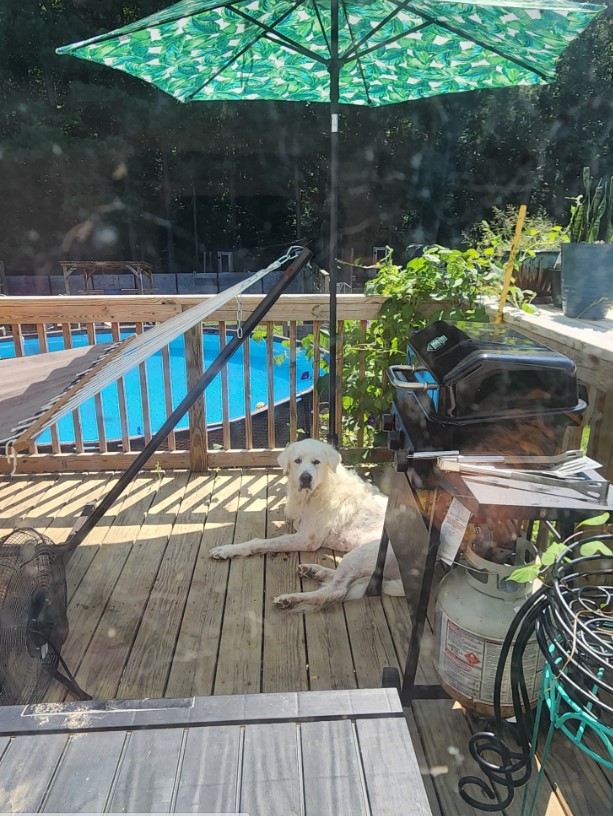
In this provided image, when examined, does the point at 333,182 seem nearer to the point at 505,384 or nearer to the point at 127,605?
the point at 505,384

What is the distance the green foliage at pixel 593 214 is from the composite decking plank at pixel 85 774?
234 centimetres

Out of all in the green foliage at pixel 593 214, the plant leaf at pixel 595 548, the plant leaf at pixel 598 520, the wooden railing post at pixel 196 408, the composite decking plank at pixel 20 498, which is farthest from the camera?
the wooden railing post at pixel 196 408

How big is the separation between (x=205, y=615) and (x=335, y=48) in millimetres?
2536

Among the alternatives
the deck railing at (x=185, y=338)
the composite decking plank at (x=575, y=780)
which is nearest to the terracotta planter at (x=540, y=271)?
the deck railing at (x=185, y=338)

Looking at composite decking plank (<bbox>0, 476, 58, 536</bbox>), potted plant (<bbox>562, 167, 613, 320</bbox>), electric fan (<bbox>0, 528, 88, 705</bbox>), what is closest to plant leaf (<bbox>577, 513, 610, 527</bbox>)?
potted plant (<bbox>562, 167, 613, 320</bbox>)

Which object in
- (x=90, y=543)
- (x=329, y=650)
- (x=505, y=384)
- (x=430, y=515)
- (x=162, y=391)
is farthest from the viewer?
(x=162, y=391)

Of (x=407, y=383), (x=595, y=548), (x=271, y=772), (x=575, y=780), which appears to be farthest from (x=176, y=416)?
(x=575, y=780)

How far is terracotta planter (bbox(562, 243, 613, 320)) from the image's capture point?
7.25 ft

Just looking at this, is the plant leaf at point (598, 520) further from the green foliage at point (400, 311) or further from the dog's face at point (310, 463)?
the green foliage at point (400, 311)

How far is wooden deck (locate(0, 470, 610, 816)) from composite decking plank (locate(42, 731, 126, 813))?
839 millimetres

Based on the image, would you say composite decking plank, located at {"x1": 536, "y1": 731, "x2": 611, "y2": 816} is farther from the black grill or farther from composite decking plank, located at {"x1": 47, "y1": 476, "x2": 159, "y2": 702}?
composite decking plank, located at {"x1": 47, "y1": 476, "x2": 159, "y2": 702}

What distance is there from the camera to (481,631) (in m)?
1.48

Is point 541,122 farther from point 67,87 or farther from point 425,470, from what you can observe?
point 425,470

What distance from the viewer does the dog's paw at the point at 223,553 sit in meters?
2.53
